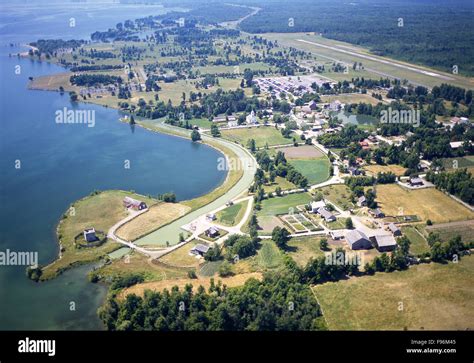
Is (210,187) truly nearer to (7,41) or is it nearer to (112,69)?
(112,69)

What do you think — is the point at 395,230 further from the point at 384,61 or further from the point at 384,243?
the point at 384,61

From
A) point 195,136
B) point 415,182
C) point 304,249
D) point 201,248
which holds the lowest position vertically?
point 304,249

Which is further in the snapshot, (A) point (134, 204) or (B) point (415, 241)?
(A) point (134, 204)

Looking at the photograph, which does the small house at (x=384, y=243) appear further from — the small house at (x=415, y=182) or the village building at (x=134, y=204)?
the village building at (x=134, y=204)

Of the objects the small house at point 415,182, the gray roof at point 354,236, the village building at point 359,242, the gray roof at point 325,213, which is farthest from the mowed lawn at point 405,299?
the small house at point 415,182

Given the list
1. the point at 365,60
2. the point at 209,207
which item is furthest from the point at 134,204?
the point at 365,60

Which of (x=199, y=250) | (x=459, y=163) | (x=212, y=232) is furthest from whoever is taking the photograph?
(x=459, y=163)
